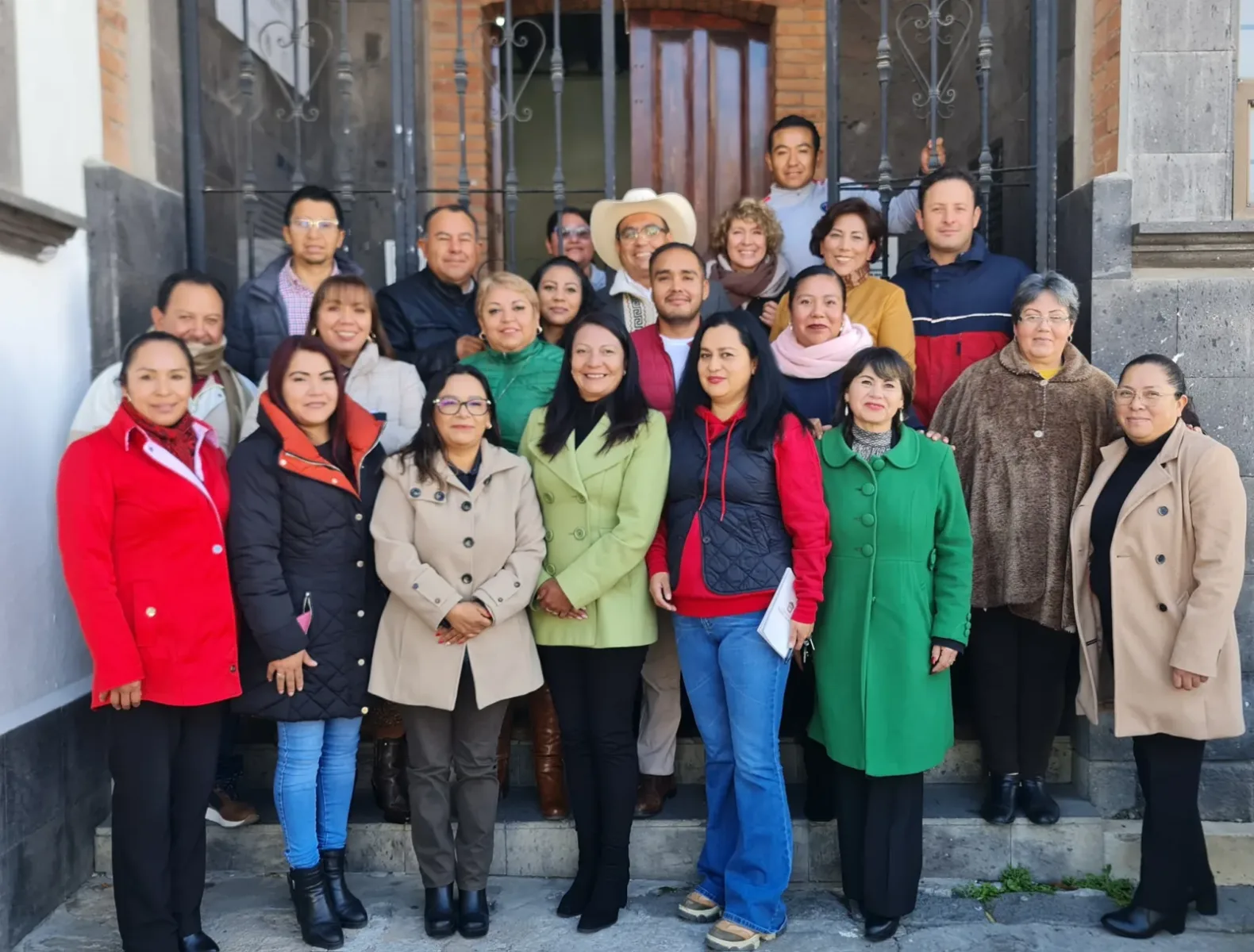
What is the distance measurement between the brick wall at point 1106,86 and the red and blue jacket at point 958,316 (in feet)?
1.90

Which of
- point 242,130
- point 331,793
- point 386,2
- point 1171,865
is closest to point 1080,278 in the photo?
point 1171,865

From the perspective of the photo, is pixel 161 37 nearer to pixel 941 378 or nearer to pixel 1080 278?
pixel 941 378

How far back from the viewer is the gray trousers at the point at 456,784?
3303mm

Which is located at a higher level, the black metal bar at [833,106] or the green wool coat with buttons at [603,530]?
the black metal bar at [833,106]

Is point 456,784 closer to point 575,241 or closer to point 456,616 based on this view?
point 456,616

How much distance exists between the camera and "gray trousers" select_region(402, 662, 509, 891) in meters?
3.30

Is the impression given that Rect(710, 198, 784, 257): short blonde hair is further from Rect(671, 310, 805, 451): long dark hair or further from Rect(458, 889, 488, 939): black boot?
Rect(458, 889, 488, 939): black boot

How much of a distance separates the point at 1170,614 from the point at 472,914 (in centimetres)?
238

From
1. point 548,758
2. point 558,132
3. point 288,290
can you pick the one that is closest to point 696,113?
point 558,132

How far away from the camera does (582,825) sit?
11.2 feet

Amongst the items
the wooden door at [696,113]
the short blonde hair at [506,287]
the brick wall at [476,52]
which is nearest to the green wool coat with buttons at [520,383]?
the short blonde hair at [506,287]

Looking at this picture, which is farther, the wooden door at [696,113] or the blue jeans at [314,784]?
the wooden door at [696,113]

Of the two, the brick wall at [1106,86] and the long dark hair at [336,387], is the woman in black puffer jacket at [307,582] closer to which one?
the long dark hair at [336,387]

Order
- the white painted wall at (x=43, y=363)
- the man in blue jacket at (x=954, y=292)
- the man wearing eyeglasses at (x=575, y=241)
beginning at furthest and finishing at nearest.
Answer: the man wearing eyeglasses at (x=575, y=241) → the man in blue jacket at (x=954, y=292) → the white painted wall at (x=43, y=363)
